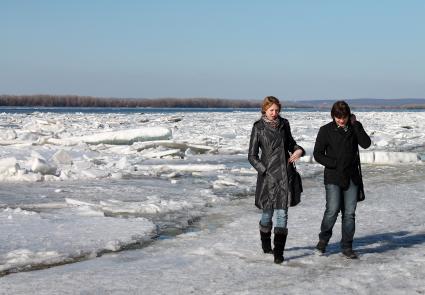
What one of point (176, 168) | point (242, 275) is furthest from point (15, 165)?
point (242, 275)

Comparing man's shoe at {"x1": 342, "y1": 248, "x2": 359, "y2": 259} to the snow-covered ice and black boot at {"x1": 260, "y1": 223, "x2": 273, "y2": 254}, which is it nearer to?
the snow-covered ice

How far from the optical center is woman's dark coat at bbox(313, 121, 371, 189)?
473 centimetres

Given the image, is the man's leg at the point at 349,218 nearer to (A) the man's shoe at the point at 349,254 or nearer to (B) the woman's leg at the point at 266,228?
(A) the man's shoe at the point at 349,254

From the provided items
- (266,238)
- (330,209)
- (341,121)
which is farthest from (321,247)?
(341,121)

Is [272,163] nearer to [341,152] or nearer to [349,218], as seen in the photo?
[341,152]

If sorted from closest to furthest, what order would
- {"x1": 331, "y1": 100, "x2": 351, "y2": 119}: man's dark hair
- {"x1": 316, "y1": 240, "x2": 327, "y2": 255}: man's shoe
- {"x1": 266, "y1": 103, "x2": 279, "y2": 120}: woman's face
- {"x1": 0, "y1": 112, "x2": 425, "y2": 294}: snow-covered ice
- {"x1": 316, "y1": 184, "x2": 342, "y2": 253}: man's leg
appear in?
{"x1": 0, "y1": 112, "x2": 425, "y2": 294}: snow-covered ice, {"x1": 266, "y1": 103, "x2": 279, "y2": 120}: woman's face, {"x1": 331, "y1": 100, "x2": 351, "y2": 119}: man's dark hair, {"x1": 316, "y1": 184, "x2": 342, "y2": 253}: man's leg, {"x1": 316, "y1": 240, "x2": 327, "y2": 255}: man's shoe

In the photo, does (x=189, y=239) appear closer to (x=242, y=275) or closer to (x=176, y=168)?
(x=242, y=275)

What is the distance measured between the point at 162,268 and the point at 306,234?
1916 millimetres

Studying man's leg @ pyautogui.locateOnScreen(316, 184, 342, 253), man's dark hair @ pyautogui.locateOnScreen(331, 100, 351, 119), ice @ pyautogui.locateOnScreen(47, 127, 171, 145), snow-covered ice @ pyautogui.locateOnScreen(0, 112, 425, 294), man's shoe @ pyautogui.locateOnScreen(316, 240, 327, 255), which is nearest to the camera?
snow-covered ice @ pyautogui.locateOnScreen(0, 112, 425, 294)

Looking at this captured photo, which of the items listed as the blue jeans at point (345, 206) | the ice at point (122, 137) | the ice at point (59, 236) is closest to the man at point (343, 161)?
the blue jeans at point (345, 206)

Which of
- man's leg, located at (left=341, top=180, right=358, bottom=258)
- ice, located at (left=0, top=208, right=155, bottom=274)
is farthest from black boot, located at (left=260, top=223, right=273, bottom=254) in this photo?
ice, located at (left=0, top=208, right=155, bottom=274)

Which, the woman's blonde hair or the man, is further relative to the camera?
the man

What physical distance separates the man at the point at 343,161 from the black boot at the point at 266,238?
0.46 m

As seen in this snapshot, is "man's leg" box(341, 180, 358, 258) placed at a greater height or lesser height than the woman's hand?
lesser
